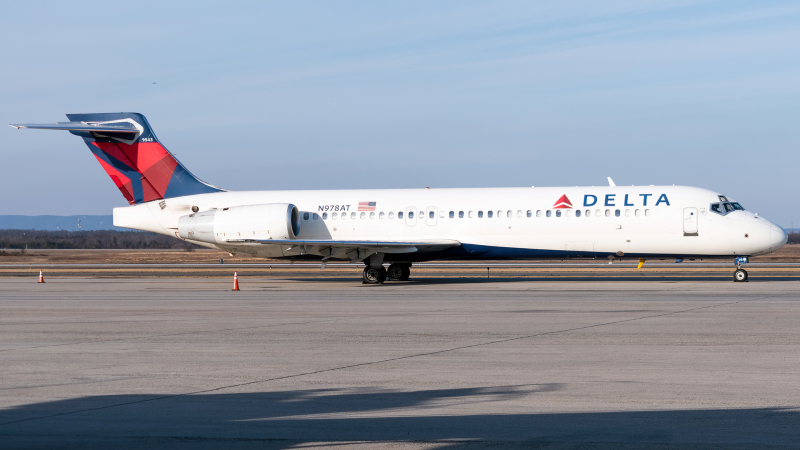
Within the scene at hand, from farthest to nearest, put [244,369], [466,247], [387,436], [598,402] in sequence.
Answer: [466,247] < [244,369] < [598,402] < [387,436]

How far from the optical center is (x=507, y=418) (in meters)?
7.75

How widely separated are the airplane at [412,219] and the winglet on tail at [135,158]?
0.04 m

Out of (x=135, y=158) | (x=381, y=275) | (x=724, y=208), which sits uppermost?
(x=135, y=158)

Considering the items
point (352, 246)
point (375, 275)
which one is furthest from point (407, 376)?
point (375, 275)

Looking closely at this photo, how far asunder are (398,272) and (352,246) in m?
3.65

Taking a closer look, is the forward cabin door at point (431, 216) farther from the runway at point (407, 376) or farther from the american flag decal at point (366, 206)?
the runway at point (407, 376)

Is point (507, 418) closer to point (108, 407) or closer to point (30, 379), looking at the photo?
point (108, 407)

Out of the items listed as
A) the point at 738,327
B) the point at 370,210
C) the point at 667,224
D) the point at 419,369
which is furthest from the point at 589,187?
the point at 419,369

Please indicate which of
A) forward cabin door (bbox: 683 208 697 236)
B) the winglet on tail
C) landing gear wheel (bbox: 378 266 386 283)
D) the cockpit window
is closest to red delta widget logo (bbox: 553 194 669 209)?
forward cabin door (bbox: 683 208 697 236)

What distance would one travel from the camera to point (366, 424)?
25.0 feet

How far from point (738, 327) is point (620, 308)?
4383 millimetres

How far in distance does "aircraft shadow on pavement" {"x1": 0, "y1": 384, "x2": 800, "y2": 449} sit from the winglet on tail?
27.2 m

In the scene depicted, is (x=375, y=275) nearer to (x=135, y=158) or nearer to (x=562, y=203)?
(x=562, y=203)

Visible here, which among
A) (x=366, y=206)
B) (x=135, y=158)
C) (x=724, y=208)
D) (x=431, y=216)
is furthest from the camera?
(x=135, y=158)
